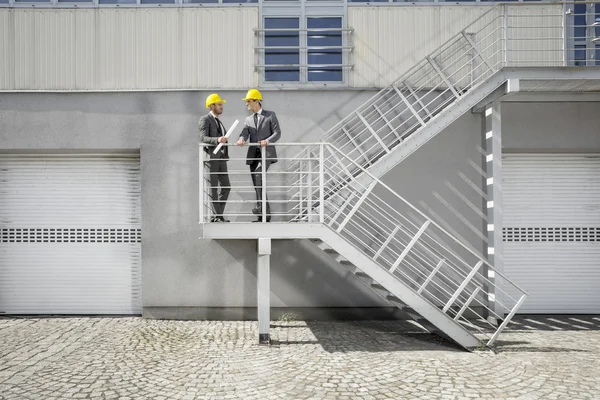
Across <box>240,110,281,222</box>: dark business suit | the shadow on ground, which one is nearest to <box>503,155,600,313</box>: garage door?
the shadow on ground

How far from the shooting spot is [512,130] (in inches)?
409

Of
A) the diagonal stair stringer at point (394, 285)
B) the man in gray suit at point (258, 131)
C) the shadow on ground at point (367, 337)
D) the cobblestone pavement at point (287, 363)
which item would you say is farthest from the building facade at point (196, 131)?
the diagonal stair stringer at point (394, 285)

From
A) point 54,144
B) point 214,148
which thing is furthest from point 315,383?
point 54,144

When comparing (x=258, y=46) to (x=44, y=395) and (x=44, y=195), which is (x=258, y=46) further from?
(x=44, y=395)

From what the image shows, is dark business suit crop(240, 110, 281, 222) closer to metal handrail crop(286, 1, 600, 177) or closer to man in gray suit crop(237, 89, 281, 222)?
man in gray suit crop(237, 89, 281, 222)

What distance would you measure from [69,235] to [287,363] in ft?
19.3

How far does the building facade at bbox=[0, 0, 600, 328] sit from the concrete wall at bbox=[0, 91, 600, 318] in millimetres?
28

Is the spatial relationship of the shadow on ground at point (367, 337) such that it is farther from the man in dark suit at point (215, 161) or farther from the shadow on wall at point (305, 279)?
the man in dark suit at point (215, 161)

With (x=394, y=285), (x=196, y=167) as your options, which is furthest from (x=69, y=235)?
(x=394, y=285)

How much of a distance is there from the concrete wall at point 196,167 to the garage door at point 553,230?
2.59ft

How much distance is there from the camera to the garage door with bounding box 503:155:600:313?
34.8ft

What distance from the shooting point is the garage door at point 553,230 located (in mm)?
10602

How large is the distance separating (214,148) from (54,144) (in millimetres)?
3764

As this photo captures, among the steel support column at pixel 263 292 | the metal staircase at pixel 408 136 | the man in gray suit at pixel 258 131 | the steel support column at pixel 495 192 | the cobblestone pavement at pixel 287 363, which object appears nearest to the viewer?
the cobblestone pavement at pixel 287 363
